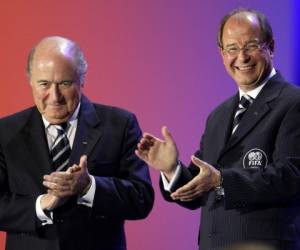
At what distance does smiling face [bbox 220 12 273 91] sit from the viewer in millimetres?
2434

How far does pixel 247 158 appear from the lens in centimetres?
229

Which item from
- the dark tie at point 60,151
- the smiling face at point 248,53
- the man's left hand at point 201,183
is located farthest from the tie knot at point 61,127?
the smiling face at point 248,53

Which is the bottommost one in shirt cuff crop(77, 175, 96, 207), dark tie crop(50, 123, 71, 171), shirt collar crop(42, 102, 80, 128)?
shirt cuff crop(77, 175, 96, 207)

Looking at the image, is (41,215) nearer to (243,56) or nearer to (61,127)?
(61,127)

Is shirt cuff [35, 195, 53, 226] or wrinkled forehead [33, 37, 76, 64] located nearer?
shirt cuff [35, 195, 53, 226]

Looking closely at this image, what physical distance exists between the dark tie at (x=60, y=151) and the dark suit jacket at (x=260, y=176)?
0.37m

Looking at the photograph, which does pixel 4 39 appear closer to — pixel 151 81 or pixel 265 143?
pixel 151 81

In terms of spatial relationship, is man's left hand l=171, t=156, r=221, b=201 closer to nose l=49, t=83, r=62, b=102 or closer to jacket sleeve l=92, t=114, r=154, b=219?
jacket sleeve l=92, t=114, r=154, b=219

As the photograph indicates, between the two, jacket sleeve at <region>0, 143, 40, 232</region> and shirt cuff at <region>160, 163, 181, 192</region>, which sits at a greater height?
shirt cuff at <region>160, 163, 181, 192</region>

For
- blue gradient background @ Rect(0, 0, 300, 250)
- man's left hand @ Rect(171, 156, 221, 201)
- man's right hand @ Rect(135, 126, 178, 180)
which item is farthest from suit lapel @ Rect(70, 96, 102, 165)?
blue gradient background @ Rect(0, 0, 300, 250)

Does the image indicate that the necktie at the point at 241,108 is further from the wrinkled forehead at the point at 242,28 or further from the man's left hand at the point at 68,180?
the man's left hand at the point at 68,180

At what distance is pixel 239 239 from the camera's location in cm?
227

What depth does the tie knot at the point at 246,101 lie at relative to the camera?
2451 millimetres

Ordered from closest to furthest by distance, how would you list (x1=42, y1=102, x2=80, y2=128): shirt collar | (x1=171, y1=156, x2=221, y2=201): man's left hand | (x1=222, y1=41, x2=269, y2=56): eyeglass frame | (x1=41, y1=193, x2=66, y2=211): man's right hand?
(x1=171, y1=156, x2=221, y2=201): man's left hand → (x1=41, y1=193, x2=66, y2=211): man's right hand → (x1=222, y1=41, x2=269, y2=56): eyeglass frame → (x1=42, y1=102, x2=80, y2=128): shirt collar
